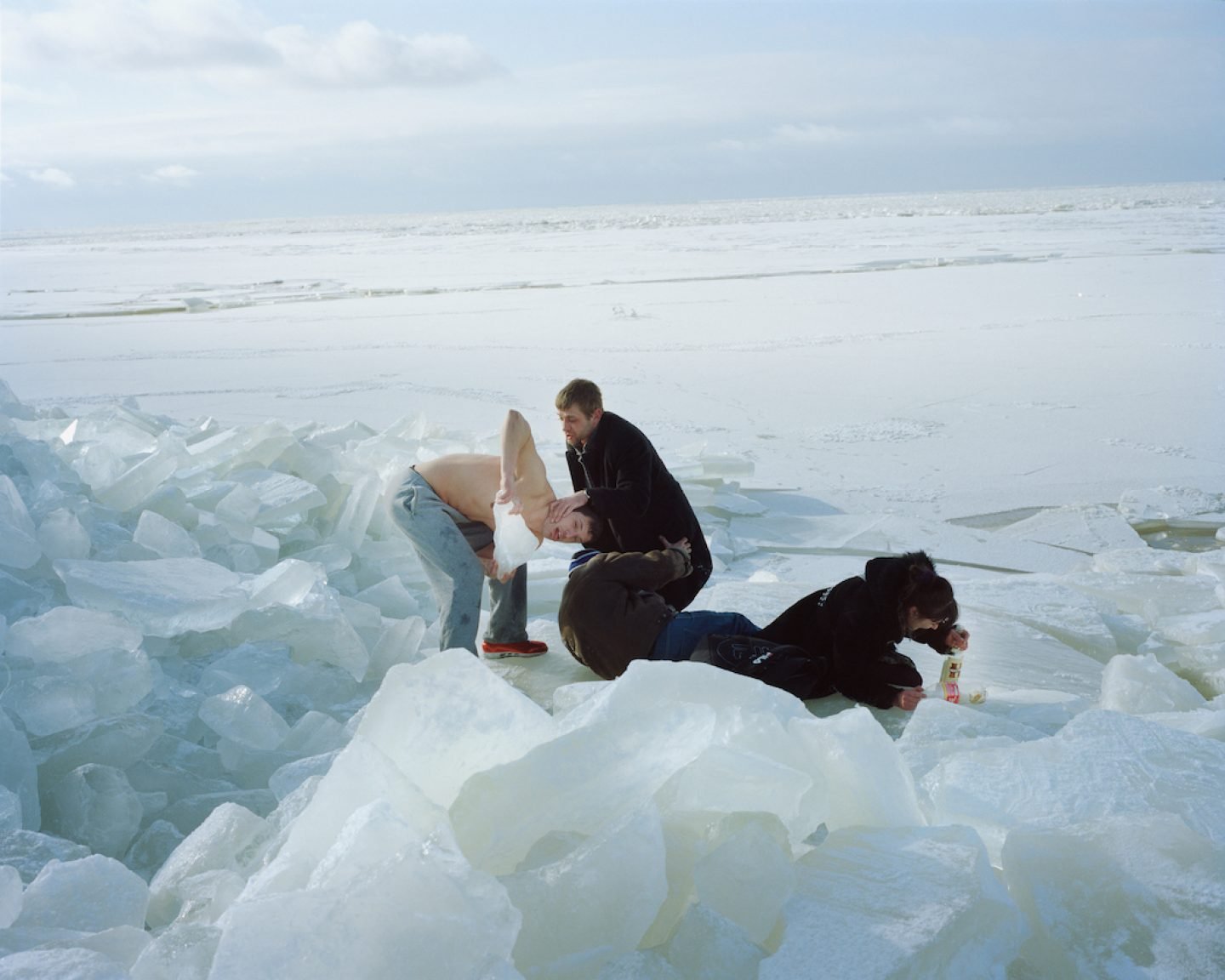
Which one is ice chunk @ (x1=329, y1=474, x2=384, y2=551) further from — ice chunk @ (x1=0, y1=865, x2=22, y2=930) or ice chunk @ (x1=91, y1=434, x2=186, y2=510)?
ice chunk @ (x1=0, y1=865, x2=22, y2=930)

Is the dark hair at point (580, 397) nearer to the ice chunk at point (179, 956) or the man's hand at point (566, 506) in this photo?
the man's hand at point (566, 506)

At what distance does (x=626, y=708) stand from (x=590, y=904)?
436mm

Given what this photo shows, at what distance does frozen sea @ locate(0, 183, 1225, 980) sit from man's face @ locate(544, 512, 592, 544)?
452 millimetres

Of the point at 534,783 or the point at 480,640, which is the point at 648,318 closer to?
the point at 480,640

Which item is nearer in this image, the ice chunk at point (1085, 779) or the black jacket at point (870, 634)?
the ice chunk at point (1085, 779)

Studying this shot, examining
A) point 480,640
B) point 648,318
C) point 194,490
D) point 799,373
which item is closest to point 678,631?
point 480,640

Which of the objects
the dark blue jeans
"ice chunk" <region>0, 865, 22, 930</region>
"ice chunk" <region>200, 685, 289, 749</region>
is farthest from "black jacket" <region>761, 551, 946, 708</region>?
"ice chunk" <region>0, 865, 22, 930</region>

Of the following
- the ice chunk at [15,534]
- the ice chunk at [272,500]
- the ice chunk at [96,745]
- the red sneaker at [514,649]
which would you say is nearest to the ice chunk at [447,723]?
the ice chunk at [96,745]

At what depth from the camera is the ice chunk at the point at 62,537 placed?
137 inches

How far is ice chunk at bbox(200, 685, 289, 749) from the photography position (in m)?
2.77

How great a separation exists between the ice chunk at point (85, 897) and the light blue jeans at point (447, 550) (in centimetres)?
153

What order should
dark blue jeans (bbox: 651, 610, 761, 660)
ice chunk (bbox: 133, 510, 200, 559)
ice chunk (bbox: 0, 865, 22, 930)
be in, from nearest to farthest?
ice chunk (bbox: 0, 865, 22, 930), dark blue jeans (bbox: 651, 610, 761, 660), ice chunk (bbox: 133, 510, 200, 559)

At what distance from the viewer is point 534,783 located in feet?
5.95

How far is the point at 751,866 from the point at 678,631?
1.54 meters
